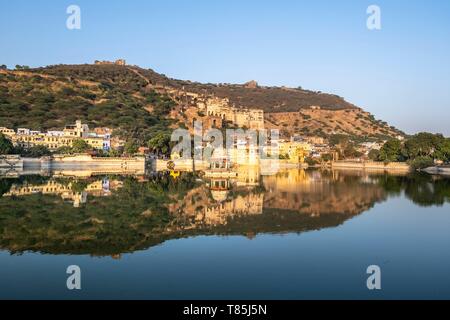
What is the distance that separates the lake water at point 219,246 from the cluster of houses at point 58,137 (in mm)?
37480

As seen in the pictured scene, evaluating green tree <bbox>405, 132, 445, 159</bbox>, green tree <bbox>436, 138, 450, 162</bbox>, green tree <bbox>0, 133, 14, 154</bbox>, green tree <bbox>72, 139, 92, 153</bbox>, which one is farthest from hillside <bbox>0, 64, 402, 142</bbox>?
green tree <bbox>436, 138, 450, 162</bbox>

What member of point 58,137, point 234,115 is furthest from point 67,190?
point 234,115

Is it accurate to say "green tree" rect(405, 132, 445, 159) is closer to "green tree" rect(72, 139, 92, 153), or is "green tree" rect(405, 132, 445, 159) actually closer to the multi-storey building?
"green tree" rect(72, 139, 92, 153)

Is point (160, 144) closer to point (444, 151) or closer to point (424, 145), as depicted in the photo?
point (424, 145)

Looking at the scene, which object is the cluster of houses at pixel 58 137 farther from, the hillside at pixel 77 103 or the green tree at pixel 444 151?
the green tree at pixel 444 151

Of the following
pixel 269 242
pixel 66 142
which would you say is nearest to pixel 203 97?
pixel 66 142

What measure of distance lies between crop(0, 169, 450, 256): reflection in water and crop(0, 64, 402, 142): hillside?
145ft

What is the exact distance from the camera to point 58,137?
64.9 metres

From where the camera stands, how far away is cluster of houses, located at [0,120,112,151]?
60.0 meters

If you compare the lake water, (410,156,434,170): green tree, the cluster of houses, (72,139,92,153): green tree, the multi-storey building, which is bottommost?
the lake water

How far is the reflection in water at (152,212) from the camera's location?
14.2m

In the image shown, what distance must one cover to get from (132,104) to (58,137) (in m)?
25.1

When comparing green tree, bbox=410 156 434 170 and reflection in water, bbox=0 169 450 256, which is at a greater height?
green tree, bbox=410 156 434 170
